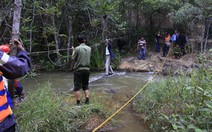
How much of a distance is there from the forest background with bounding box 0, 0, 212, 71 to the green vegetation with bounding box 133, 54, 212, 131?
575 cm

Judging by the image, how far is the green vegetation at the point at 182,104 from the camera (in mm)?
3100

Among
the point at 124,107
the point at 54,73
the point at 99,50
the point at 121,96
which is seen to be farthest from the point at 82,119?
the point at 99,50

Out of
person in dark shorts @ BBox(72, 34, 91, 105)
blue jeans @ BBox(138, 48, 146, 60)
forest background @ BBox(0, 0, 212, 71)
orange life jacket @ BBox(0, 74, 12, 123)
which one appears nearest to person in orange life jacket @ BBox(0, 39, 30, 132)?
orange life jacket @ BBox(0, 74, 12, 123)

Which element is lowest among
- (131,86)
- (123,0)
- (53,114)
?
(131,86)

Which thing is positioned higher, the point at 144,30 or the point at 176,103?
the point at 144,30

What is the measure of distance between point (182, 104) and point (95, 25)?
29.3ft

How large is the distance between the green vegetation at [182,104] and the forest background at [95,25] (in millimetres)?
5752

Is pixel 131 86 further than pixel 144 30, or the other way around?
pixel 144 30

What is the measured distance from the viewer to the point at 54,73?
41.7 feet

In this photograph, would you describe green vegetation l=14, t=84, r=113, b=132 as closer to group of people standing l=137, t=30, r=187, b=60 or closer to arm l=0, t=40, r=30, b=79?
arm l=0, t=40, r=30, b=79

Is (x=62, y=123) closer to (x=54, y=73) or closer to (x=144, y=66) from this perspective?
(x=54, y=73)

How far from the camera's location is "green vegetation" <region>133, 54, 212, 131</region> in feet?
10.2

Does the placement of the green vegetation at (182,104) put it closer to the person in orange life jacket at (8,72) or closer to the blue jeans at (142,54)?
the person in orange life jacket at (8,72)

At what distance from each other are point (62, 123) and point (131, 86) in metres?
5.39
